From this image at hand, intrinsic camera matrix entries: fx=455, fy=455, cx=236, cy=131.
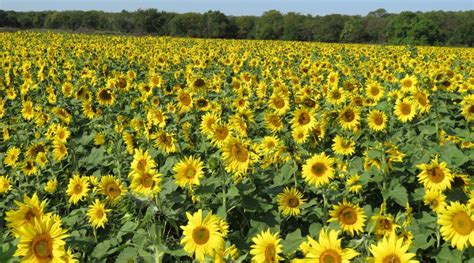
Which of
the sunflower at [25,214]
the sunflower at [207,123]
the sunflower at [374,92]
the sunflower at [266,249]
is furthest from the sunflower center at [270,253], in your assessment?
the sunflower at [374,92]

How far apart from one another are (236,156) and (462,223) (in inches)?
68.6

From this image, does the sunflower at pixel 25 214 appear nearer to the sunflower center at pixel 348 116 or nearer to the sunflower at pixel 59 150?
the sunflower at pixel 59 150

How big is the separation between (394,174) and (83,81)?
9.25m

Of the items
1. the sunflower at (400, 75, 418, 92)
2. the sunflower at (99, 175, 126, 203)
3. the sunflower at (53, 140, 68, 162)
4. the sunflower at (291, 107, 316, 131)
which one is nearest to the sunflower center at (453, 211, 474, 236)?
the sunflower at (291, 107, 316, 131)

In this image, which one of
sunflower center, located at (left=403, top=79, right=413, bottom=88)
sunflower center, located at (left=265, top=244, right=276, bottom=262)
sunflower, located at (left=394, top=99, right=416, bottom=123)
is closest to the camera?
sunflower center, located at (left=265, top=244, right=276, bottom=262)

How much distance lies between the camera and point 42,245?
2.64m

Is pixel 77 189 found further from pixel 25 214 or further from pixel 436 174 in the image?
pixel 436 174

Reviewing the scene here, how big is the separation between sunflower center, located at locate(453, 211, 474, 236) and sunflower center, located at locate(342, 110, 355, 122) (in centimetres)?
254

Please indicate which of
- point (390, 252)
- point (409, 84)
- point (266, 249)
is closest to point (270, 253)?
point (266, 249)

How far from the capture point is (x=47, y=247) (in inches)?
104

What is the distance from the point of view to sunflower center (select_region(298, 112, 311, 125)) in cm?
504

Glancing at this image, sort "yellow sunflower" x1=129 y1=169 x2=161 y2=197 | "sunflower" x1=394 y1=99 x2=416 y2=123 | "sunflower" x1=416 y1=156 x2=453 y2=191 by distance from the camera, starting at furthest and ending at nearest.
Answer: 1. "sunflower" x1=394 y1=99 x2=416 y2=123
2. "sunflower" x1=416 y1=156 x2=453 y2=191
3. "yellow sunflower" x1=129 y1=169 x2=161 y2=197

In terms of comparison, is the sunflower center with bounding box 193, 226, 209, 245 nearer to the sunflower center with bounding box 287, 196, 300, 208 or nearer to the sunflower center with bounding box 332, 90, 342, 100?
the sunflower center with bounding box 287, 196, 300, 208

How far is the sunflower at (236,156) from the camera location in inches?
149
